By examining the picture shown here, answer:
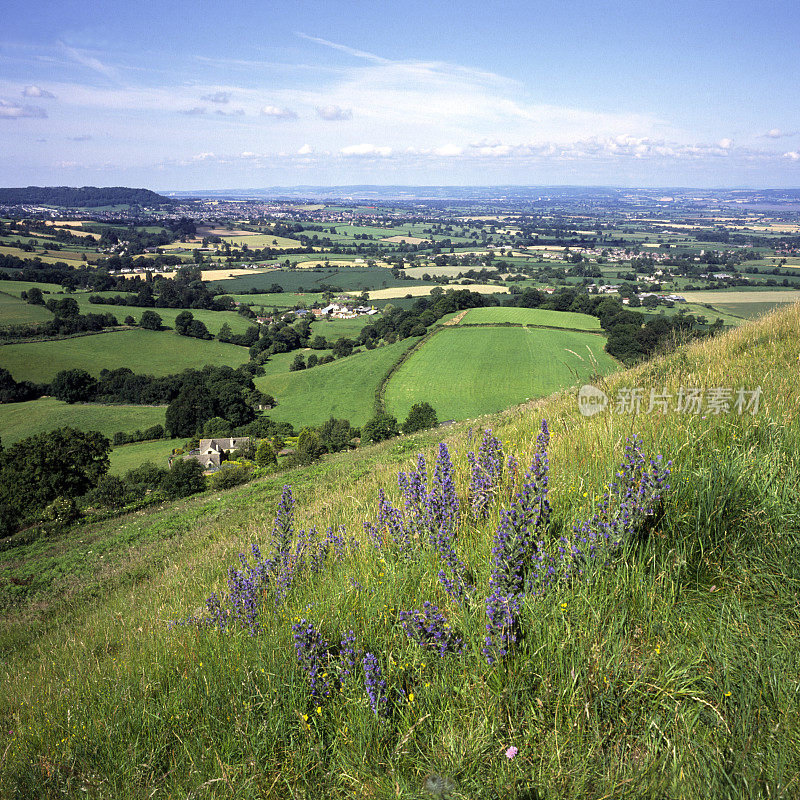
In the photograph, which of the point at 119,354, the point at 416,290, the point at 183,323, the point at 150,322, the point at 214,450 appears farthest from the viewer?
the point at 416,290

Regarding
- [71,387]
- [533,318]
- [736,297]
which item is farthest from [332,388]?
[736,297]

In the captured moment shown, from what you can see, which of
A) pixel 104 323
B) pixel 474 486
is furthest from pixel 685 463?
pixel 104 323

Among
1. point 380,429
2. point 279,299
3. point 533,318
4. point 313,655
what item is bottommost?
point 380,429

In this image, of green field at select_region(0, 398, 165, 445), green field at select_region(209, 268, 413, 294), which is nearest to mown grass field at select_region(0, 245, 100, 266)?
green field at select_region(209, 268, 413, 294)

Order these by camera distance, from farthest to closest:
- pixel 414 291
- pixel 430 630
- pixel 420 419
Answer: pixel 414 291 < pixel 420 419 < pixel 430 630

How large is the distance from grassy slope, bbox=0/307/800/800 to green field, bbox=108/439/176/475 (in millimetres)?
48329

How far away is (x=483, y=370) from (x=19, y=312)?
91.4 m

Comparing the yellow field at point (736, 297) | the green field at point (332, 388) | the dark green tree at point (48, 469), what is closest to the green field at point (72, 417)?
the green field at point (332, 388)

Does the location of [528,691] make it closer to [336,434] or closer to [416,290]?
[336,434]

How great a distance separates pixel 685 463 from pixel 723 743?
6.79ft

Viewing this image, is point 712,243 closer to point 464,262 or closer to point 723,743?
point 464,262

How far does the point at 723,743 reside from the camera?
196cm

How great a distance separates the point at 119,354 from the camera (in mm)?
86750

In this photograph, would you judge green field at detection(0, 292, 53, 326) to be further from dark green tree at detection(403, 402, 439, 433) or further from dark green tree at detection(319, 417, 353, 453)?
dark green tree at detection(403, 402, 439, 433)
